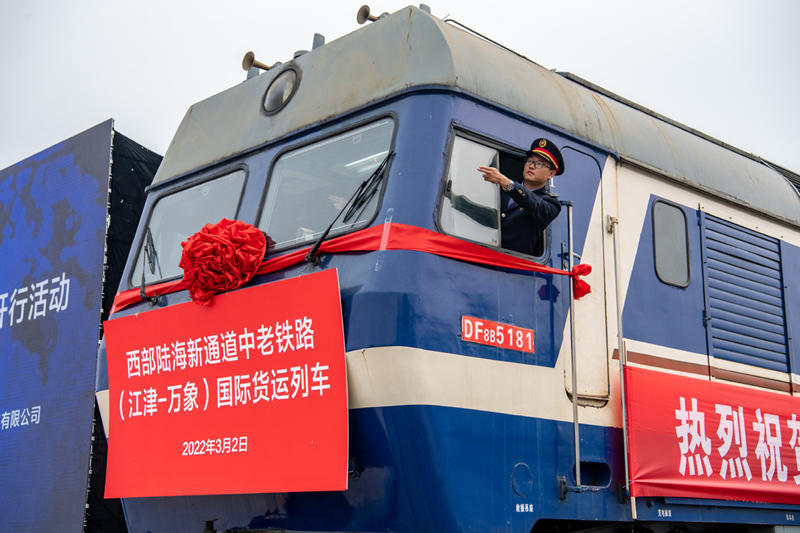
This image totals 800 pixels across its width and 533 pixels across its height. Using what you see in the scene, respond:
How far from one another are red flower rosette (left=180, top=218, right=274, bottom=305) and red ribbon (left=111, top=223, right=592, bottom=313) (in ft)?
0.30

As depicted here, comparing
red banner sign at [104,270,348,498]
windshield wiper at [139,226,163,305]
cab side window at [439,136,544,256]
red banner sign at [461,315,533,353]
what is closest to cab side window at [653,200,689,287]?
cab side window at [439,136,544,256]

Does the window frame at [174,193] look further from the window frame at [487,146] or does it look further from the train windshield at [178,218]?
the window frame at [487,146]

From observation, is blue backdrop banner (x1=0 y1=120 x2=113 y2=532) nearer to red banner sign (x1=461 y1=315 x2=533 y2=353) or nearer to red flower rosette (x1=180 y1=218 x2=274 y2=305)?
red flower rosette (x1=180 y1=218 x2=274 y2=305)

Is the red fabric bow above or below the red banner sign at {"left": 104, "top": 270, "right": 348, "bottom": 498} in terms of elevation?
above

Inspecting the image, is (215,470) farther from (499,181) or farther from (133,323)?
(499,181)

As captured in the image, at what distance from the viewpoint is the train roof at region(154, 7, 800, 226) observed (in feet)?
16.3

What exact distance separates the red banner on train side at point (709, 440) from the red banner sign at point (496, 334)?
→ 771 millimetres

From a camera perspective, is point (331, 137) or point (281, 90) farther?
point (281, 90)

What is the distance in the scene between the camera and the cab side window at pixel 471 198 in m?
4.68

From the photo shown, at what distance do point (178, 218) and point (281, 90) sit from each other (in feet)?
3.71

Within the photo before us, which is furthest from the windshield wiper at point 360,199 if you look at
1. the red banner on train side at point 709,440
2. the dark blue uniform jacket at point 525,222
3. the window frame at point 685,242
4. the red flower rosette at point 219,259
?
the window frame at point 685,242

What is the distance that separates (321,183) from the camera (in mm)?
5184

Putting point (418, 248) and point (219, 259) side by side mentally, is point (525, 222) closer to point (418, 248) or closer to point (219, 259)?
point (418, 248)

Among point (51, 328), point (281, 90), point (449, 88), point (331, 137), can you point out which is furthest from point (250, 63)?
point (51, 328)
